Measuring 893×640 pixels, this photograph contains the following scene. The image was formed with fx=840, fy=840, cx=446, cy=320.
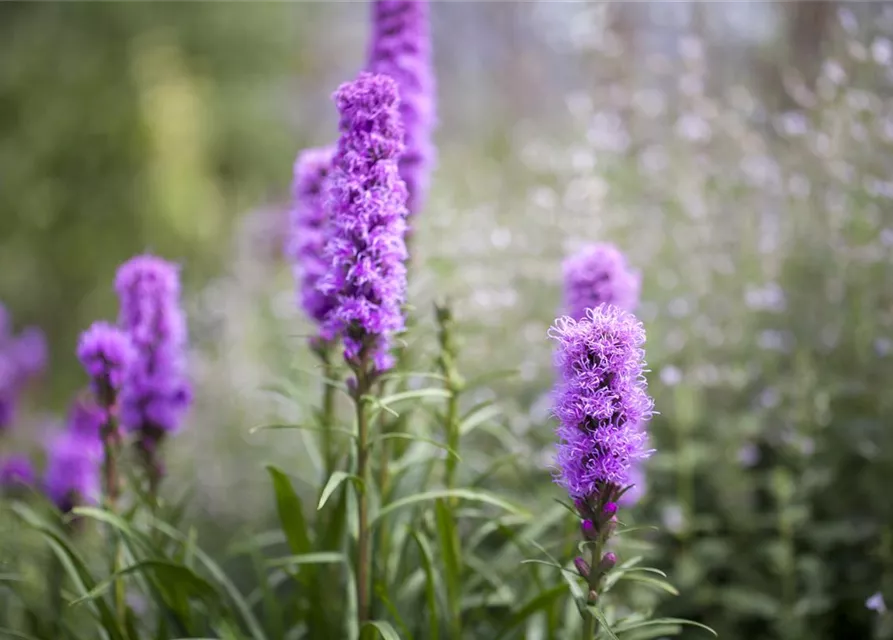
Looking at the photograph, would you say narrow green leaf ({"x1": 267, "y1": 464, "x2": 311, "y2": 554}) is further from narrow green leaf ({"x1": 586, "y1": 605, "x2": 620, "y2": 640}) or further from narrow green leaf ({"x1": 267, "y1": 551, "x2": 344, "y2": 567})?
narrow green leaf ({"x1": 586, "y1": 605, "x2": 620, "y2": 640})

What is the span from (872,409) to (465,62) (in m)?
8.98

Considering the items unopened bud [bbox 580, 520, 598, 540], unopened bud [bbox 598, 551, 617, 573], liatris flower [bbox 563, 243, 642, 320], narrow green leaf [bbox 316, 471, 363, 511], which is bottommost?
unopened bud [bbox 598, 551, 617, 573]

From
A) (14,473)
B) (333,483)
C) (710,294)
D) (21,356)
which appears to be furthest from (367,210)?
(21,356)

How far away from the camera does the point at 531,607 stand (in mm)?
2332

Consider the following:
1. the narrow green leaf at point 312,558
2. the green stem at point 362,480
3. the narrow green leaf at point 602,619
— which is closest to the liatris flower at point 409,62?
the green stem at point 362,480

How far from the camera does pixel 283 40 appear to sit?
10852 millimetres

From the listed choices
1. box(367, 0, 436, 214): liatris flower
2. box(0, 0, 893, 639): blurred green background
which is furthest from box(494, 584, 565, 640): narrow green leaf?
box(367, 0, 436, 214): liatris flower

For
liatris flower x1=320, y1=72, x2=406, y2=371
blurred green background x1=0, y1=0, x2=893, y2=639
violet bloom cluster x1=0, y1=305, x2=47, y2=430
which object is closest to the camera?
liatris flower x1=320, y1=72, x2=406, y2=371

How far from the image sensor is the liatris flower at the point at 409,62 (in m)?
2.78

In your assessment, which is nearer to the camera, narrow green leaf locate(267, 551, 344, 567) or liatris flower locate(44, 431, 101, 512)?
narrow green leaf locate(267, 551, 344, 567)

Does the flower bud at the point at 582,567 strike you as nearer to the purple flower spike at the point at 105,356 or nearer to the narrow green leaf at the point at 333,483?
the narrow green leaf at the point at 333,483

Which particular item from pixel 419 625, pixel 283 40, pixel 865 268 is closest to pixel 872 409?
pixel 865 268

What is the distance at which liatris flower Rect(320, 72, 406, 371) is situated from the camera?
2.01 metres

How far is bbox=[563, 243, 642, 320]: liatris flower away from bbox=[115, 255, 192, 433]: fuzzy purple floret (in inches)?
51.9
